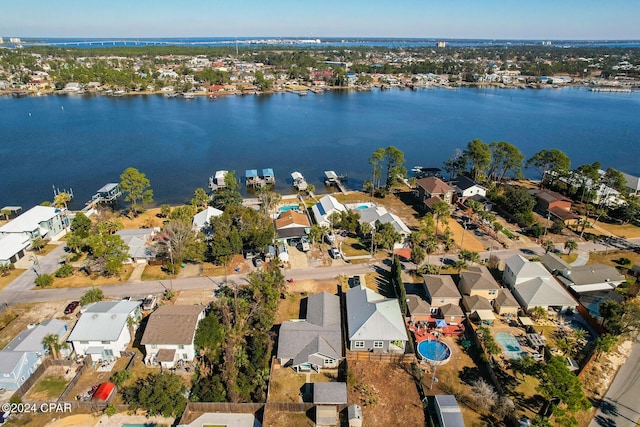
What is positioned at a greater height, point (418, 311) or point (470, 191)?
point (470, 191)

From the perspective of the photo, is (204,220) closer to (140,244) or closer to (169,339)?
(140,244)

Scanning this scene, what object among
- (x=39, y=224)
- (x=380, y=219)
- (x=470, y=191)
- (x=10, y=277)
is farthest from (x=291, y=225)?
(x=39, y=224)

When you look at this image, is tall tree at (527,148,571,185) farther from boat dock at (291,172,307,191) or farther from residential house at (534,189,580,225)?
boat dock at (291,172,307,191)

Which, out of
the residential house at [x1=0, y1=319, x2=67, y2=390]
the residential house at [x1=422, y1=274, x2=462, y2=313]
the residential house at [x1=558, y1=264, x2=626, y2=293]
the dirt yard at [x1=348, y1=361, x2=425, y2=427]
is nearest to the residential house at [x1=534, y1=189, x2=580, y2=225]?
the residential house at [x1=558, y1=264, x2=626, y2=293]

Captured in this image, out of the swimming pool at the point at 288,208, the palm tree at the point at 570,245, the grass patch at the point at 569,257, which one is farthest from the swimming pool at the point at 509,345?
the swimming pool at the point at 288,208

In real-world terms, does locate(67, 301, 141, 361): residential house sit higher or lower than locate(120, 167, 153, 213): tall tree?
lower

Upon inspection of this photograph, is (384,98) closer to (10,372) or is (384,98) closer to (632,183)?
(632,183)
